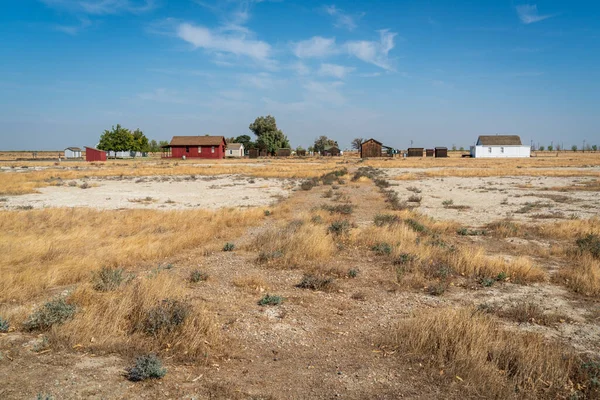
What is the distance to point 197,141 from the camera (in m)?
95.6

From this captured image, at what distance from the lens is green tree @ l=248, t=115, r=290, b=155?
394ft

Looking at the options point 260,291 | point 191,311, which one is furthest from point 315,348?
point 260,291

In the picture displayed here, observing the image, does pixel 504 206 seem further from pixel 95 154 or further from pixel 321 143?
pixel 321 143

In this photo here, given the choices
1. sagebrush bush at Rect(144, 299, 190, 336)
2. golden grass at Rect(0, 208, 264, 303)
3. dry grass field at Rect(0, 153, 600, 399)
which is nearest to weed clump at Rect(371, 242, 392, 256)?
dry grass field at Rect(0, 153, 600, 399)

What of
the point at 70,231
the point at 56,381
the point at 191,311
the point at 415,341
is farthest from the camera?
the point at 70,231

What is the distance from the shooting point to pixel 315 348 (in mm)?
5637

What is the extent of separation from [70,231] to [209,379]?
10.3 meters

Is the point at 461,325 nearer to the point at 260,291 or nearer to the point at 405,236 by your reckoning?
the point at 260,291

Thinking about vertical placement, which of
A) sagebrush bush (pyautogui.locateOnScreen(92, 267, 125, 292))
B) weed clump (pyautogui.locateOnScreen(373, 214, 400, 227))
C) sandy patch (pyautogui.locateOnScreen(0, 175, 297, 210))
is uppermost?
sandy patch (pyautogui.locateOnScreen(0, 175, 297, 210))

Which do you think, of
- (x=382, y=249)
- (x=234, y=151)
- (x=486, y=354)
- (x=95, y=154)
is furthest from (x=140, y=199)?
(x=234, y=151)

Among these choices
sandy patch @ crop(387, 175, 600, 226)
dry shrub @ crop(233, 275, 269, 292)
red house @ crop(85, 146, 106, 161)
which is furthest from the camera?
red house @ crop(85, 146, 106, 161)

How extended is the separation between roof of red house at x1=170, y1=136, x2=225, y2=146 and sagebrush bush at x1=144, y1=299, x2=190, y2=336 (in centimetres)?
9127

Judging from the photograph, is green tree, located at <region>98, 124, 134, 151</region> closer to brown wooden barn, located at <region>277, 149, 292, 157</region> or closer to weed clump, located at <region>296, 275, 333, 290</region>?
brown wooden barn, located at <region>277, 149, 292, 157</region>

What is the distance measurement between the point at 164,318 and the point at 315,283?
10.8 feet
